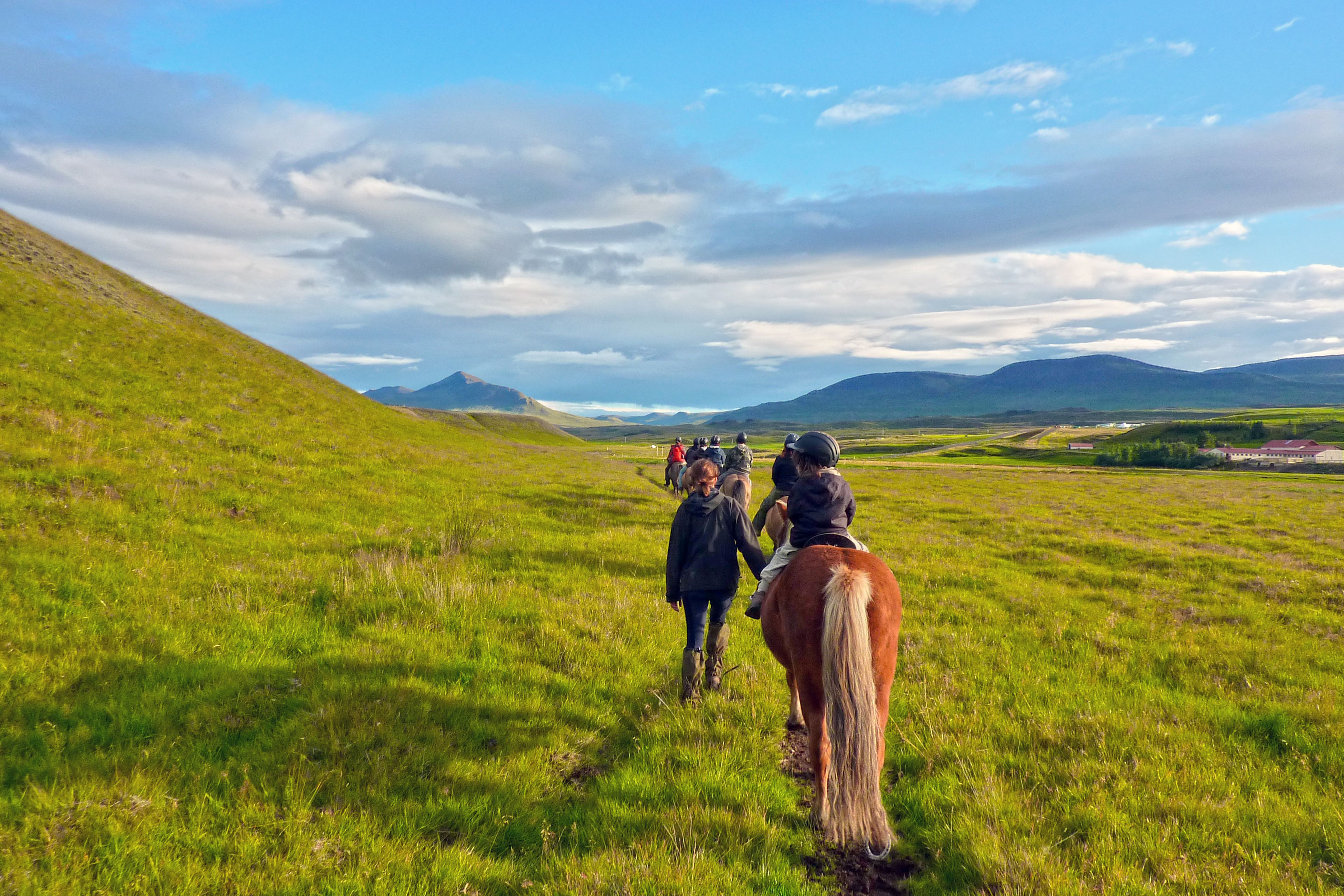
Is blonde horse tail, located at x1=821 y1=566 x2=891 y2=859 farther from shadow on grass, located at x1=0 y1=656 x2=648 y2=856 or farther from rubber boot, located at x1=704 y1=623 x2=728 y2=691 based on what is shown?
rubber boot, located at x1=704 y1=623 x2=728 y2=691

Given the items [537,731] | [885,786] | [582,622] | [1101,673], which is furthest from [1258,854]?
[582,622]

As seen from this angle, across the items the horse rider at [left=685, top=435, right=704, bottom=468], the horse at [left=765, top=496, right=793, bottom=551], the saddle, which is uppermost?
the horse rider at [left=685, top=435, right=704, bottom=468]

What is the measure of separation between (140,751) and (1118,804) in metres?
8.32

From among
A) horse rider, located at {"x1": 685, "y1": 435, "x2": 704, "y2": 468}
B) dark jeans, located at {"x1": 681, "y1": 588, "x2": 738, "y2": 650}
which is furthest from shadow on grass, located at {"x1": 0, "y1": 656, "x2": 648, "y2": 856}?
horse rider, located at {"x1": 685, "y1": 435, "x2": 704, "y2": 468}

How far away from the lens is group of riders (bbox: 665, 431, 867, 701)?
253 inches

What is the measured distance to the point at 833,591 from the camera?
4871 millimetres

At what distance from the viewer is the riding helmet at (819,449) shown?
261 inches

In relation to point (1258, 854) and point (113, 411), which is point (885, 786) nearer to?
point (1258, 854)

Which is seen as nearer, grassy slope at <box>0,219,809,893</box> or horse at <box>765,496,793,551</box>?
grassy slope at <box>0,219,809,893</box>

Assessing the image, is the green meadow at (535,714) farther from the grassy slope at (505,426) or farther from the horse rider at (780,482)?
→ the grassy slope at (505,426)

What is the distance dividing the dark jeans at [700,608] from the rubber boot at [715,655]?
0.38 ft

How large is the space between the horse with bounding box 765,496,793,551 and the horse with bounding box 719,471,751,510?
107 inches

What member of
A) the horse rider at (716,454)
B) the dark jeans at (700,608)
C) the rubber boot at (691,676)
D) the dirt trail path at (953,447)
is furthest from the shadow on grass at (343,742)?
the dirt trail path at (953,447)

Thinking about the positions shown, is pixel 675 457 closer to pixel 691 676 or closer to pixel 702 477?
pixel 702 477
